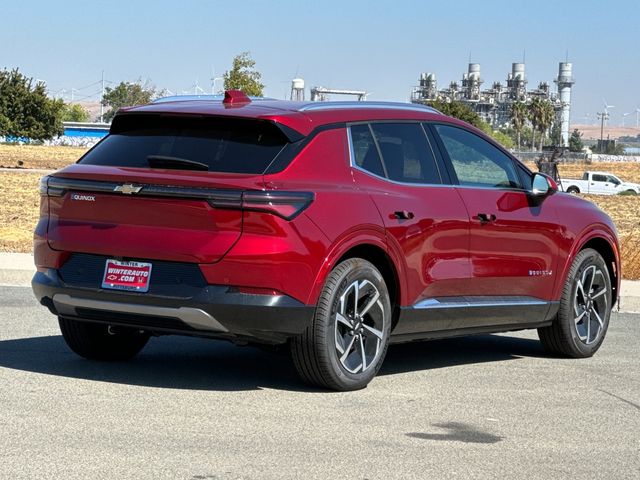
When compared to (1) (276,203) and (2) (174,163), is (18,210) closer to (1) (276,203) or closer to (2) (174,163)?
(2) (174,163)

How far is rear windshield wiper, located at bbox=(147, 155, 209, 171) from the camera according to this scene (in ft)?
24.9

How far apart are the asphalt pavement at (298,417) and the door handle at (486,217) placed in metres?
1.06

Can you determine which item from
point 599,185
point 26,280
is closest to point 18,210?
point 26,280

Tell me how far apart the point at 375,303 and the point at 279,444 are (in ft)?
6.18

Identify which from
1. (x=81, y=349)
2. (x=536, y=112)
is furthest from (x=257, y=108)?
(x=536, y=112)

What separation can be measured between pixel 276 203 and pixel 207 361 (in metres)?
2.13

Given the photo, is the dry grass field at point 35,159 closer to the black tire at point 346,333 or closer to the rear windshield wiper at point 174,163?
the rear windshield wiper at point 174,163

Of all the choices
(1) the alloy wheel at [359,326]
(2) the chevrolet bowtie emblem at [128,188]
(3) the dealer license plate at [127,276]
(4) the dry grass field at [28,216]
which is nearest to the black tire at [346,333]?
(1) the alloy wheel at [359,326]

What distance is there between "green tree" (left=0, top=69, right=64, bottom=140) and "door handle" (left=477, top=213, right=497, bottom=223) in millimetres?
72228

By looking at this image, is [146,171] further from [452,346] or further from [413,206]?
[452,346]

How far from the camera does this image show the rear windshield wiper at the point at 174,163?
760 centimetres

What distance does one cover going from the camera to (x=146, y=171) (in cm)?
764

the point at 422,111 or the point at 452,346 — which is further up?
the point at 422,111

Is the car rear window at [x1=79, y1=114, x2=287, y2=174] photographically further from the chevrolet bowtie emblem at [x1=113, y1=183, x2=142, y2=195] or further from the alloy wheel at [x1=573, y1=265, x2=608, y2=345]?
the alloy wheel at [x1=573, y1=265, x2=608, y2=345]
